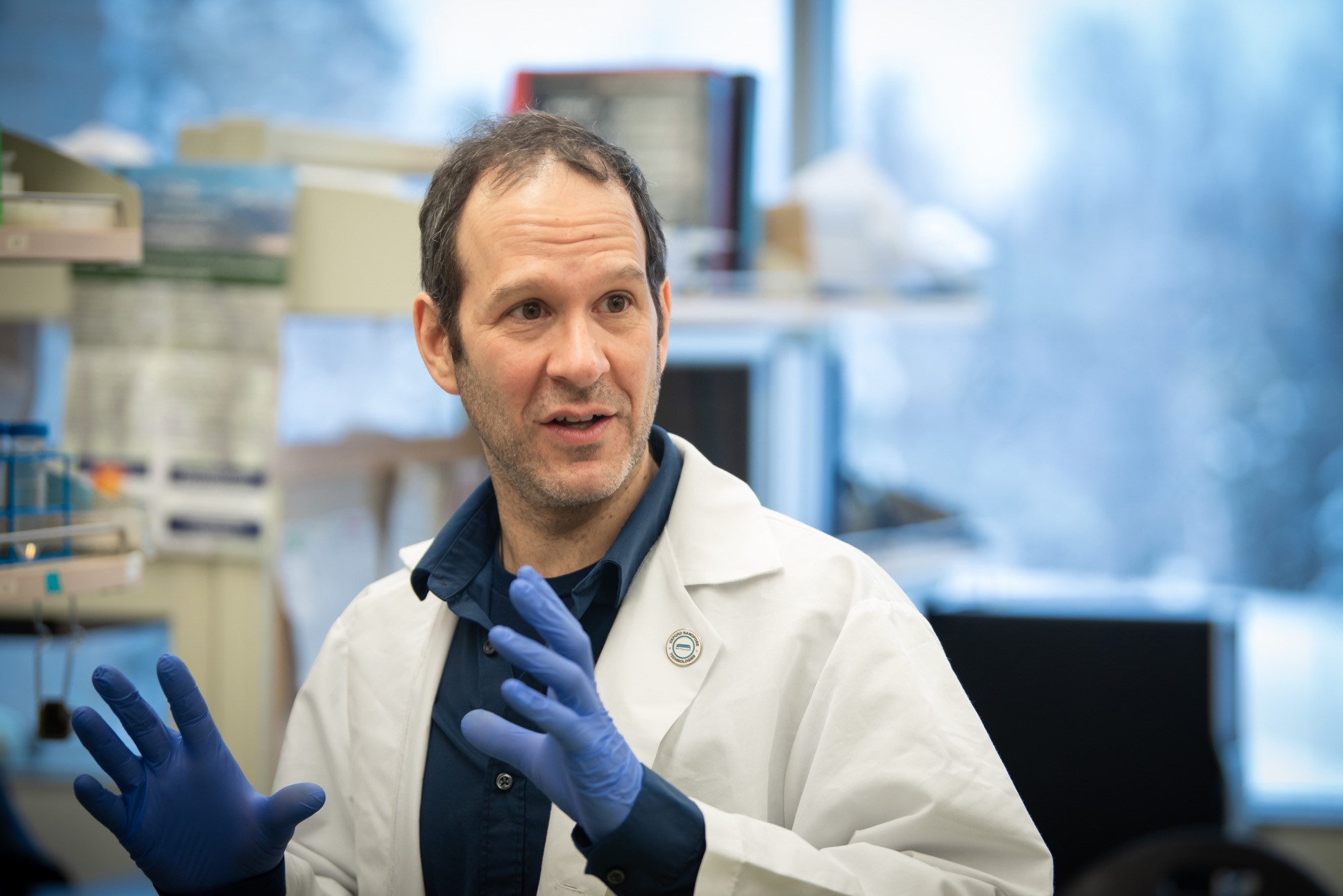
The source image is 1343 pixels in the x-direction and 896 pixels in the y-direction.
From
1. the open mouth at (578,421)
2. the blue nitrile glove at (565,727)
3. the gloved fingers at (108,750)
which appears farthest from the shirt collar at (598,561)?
the gloved fingers at (108,750)

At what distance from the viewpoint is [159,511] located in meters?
1.93

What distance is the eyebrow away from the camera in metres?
1.13

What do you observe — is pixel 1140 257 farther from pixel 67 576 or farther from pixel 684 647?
pixel 67 576

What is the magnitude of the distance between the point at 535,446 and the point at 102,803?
54 cm

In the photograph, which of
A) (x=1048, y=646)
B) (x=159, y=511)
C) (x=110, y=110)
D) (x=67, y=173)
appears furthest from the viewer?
(x=110, y=110)

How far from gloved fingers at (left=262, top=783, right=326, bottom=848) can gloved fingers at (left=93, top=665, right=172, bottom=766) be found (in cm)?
12

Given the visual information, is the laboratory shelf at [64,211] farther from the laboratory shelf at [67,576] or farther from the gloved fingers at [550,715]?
the gloved fingers at [550,715]

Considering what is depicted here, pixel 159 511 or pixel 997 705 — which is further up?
pixel 159 511

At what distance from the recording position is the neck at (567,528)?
4.01ft

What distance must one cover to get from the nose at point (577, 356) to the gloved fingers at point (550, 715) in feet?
1.17

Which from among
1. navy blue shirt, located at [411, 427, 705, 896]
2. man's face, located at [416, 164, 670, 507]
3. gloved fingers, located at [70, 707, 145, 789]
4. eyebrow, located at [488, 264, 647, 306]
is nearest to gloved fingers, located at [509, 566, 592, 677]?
navy blue shirt, located at [411, 427, 705, 896]

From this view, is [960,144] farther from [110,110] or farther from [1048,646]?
[110,110]

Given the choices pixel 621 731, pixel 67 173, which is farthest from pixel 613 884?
pixel 67 173

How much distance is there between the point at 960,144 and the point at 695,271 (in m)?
1.09
